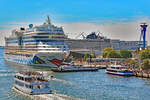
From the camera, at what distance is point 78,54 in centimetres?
13675

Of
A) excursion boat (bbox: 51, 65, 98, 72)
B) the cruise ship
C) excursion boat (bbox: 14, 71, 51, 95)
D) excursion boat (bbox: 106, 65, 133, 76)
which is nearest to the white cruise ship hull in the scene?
the cruise ship

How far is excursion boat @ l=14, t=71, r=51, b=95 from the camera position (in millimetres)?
42344

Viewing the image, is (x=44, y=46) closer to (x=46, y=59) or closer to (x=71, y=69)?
(x=46, y=59)

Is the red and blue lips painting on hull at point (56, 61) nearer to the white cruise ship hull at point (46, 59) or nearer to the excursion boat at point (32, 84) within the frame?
the white cruise ship hull at point (46, 59)

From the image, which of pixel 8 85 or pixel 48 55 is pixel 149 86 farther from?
pixel 48 55

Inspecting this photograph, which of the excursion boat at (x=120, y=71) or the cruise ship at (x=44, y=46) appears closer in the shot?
the excursion boat at (x=120, y=71)

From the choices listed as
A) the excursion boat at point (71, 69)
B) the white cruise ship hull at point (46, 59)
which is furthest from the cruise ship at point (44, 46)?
the excursion boat at point (71, 69)

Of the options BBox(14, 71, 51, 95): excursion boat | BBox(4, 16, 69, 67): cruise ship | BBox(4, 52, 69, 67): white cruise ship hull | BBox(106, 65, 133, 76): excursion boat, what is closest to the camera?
BBox(14, 71, 51, 95): excursion boat

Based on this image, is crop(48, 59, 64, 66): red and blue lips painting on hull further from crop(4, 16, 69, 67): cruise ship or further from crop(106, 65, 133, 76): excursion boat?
crop(106, 65, 133, 76): excursion boat

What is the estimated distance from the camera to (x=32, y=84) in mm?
42469

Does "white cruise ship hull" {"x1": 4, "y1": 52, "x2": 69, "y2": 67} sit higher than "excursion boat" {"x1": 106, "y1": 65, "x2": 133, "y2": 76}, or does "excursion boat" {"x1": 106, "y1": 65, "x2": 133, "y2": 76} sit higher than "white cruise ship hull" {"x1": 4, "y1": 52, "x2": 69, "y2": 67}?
"white cruise ship hull" {"x1": 4, "y1": 52, "x2": 69, "y2": 67}

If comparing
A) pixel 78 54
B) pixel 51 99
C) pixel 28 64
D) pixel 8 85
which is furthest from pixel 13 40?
pixel 51 99

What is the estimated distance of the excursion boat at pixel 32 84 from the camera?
139 ft

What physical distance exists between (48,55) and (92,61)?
106ft
